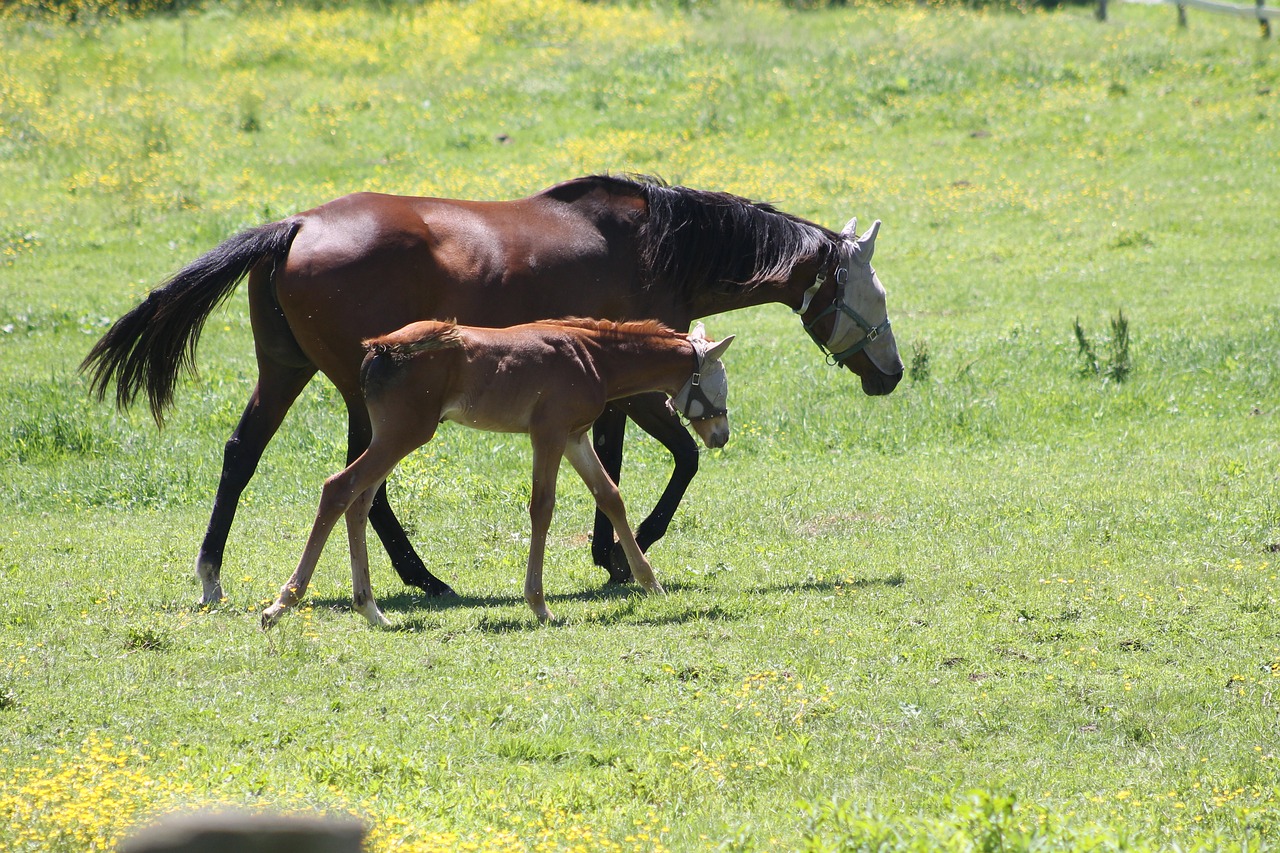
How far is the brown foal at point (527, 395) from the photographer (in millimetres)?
7102

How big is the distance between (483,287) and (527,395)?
1085 mm

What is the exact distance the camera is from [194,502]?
10695 mm

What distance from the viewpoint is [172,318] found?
8023 millimetres

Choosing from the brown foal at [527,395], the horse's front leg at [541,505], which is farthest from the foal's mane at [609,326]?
the horse's front leg at [541,505]

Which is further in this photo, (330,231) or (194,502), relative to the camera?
(194,502)

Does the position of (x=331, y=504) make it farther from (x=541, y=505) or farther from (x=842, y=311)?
(x=842, y=311)

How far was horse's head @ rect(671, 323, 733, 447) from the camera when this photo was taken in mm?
7697

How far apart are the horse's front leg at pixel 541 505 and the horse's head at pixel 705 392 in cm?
79

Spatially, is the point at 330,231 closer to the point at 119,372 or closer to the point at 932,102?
the point at 119,372

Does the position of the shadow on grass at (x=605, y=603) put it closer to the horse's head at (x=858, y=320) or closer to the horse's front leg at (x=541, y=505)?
the horse's front leg at (x=541, y=505)

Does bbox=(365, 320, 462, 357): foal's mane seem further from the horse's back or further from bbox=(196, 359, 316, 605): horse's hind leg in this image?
bbox=(196, 359, 316, 605): horse's hind leg

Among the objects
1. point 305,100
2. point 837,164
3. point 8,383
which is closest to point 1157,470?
point 8,383

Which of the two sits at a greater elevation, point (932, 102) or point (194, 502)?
point (932, 102)

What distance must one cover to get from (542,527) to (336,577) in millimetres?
1809
